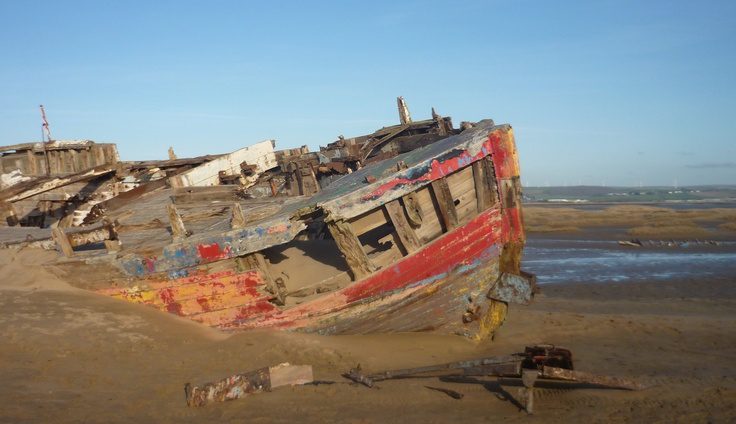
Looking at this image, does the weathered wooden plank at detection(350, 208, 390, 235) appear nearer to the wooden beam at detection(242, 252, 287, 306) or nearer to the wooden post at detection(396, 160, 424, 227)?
the wooden post at detection(396, 160, 424, 227)

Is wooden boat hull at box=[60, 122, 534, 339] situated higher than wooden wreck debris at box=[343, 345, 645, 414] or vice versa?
wooden boat hull at box=[60, 122, 534, 339]

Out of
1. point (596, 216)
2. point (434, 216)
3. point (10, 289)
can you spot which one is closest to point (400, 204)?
point (434, 216)

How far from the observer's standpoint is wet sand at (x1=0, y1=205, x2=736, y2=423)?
4926 millimetres

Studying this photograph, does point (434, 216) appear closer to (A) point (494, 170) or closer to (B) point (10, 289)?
(A) point (494, 170)

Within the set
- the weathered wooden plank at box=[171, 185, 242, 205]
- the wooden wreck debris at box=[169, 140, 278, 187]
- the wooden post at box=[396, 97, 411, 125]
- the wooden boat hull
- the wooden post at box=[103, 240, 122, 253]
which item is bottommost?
the wooden boat hull

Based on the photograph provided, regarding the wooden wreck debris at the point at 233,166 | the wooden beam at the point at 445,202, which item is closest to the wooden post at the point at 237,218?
the wooden beam at the point at 445,202

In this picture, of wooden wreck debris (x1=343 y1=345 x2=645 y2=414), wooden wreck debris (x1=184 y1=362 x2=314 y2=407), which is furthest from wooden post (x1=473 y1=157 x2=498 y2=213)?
wooden wreck debris (x1=184 y1=362 x2=314 y2=407)

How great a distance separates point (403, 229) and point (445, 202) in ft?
2.09

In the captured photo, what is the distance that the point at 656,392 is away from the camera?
18.4ft

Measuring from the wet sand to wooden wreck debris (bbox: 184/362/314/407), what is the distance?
0.28 ft

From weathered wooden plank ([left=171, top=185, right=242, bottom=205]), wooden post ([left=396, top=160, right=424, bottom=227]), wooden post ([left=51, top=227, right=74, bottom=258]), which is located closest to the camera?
wooden post ([left=396, top=160, right=424, bottom=227])

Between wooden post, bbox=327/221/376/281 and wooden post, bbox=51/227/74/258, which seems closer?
wooden post, bbox=327/221/376/281

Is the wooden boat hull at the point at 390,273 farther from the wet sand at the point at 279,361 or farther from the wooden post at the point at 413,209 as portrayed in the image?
the wet sand at the point at 279,361

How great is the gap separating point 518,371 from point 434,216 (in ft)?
8.08
